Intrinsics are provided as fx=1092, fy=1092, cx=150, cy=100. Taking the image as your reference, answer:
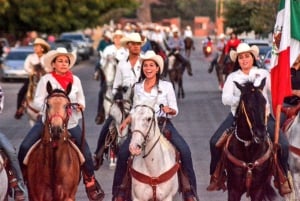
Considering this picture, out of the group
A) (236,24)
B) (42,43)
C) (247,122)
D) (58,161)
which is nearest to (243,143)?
(247,122)

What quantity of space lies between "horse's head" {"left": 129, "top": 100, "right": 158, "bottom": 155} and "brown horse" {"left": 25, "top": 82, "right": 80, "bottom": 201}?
3.22 ft

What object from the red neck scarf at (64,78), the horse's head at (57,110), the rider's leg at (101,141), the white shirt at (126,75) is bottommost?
the rider's leg at (101,141)

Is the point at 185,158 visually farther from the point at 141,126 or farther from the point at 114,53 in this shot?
the point at 114,53

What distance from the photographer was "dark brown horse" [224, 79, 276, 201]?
1281cm

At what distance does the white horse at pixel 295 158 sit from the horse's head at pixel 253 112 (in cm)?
126

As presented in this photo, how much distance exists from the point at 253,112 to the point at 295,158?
1.75 metres

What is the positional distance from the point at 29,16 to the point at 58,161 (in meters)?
50.5

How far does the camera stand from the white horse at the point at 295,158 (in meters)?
14.2

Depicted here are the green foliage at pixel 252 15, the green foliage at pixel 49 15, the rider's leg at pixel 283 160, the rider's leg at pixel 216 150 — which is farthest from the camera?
the green foliage at pixel 49 15

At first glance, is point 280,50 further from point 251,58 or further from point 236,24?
point 236,24

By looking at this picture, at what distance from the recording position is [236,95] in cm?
1363

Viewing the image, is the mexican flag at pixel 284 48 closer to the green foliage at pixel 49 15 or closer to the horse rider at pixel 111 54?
the horse rider at pixel 111 54

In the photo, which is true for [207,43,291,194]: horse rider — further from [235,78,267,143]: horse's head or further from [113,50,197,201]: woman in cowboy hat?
[113,50,197,201]: woman in cowboy hat

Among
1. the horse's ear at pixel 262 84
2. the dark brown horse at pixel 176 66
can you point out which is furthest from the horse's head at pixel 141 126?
the dark brown horse at pixel 176 66
